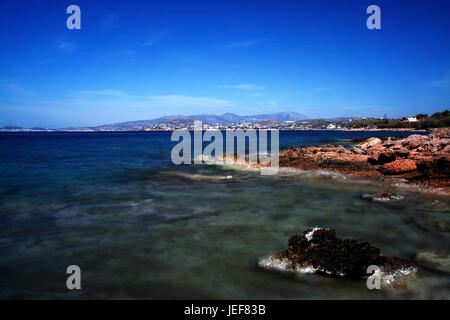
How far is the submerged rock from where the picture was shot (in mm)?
5789

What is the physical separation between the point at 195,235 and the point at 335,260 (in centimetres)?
391

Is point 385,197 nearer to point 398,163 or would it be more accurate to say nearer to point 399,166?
point 399,166

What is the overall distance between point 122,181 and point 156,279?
12.9 metres

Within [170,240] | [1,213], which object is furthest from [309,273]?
[1,213]

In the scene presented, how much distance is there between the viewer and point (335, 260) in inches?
231

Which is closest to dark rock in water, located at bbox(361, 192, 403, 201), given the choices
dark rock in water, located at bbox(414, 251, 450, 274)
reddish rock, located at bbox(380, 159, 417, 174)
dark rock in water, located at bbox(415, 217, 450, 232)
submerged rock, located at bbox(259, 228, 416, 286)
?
dark rock in water, located at bbox(415, 217, 450, 232)

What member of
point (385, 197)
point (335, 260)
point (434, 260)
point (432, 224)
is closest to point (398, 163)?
point (385, 197)

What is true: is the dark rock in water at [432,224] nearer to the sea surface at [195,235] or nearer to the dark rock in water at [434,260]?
the sea surface at [195,235]

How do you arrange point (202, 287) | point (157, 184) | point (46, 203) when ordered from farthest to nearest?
1. point (157, 184)
2. point (46, 203)
3. point (202, 287)

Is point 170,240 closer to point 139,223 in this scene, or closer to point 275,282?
point 139,223

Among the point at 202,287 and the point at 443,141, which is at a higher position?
the point at 443,141

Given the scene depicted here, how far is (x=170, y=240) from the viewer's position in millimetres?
8039

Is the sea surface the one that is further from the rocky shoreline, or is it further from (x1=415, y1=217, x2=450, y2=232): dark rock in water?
the rocky shoreline

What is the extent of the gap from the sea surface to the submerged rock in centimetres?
22
